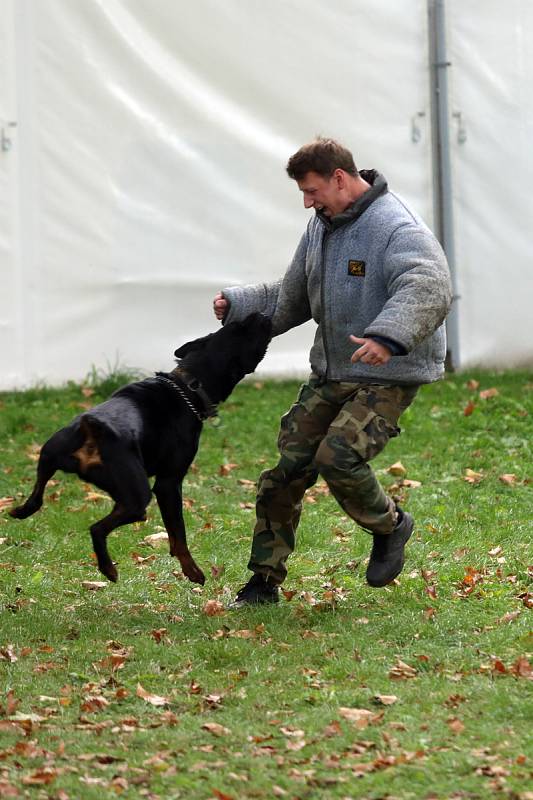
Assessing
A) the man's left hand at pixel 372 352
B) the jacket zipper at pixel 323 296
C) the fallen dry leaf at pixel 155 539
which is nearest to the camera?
the man's left hand at pixel 372 352

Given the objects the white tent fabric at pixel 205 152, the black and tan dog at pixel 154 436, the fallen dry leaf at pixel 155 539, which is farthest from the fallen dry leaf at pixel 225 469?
the black and tan dog at pixel 154 436

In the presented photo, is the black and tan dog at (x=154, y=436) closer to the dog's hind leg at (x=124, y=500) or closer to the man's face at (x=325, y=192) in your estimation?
the dog's hind leg at (x=124, y=500)

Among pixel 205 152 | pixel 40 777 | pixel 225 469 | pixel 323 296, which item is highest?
pixel 205 152

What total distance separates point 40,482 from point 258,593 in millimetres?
1093

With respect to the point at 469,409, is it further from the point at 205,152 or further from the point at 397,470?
the point at 205,152

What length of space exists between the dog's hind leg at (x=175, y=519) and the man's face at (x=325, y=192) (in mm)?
1387

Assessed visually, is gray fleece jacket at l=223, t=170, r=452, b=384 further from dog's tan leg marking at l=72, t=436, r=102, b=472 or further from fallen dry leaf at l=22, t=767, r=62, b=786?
fallen dry leaf at l=22, t=767, r=62, b=786

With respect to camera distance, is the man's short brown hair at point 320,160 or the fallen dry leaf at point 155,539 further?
the fallen dry leaf at point 155,539

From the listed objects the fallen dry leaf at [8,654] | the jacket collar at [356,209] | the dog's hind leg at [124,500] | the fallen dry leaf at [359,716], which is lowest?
the fallen dry leaf at [8,654]

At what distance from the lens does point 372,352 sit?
4914mm

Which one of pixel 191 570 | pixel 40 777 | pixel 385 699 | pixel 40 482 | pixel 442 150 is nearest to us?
pixel 40 777

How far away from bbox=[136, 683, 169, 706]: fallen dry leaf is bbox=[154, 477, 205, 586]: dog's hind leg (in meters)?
1.20

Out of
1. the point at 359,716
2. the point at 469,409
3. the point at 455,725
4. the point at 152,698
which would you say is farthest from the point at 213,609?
the point at 469,409

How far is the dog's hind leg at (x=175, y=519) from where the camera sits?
5.74 m
